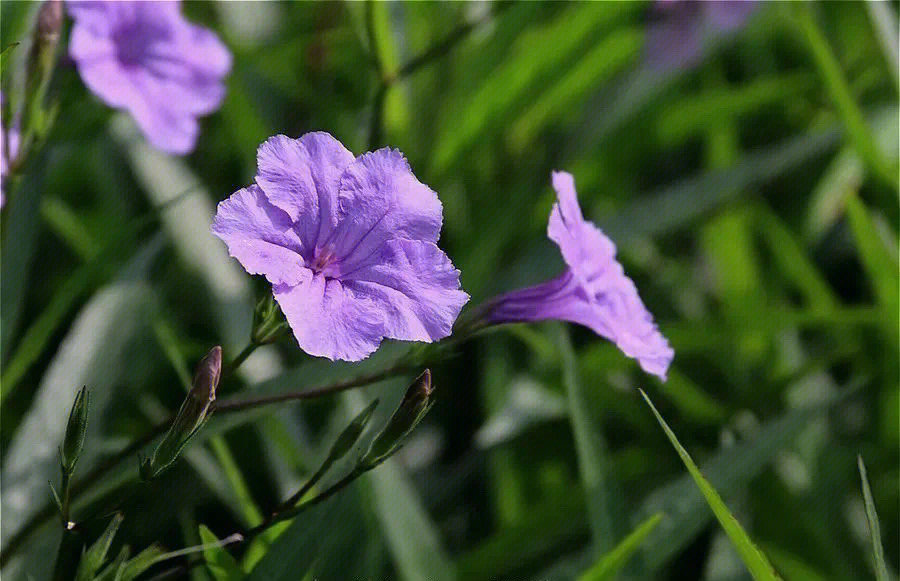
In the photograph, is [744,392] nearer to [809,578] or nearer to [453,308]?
[809,578]

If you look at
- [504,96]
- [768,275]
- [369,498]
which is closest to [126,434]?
[369,498]

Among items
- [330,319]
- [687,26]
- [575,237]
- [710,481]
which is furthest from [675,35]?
[330,319]

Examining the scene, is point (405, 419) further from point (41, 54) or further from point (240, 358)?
point (41, 54)

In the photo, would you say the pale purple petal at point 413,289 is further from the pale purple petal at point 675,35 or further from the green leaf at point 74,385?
the pale purple petal at point 675,35

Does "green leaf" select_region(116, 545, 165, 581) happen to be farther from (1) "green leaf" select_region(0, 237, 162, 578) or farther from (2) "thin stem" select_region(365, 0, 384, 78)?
(2) "thin stem" select_region(365, 0, 384, 78)

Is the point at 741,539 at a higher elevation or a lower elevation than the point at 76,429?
lower

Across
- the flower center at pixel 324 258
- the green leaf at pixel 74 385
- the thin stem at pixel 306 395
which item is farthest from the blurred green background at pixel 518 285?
the flower center at pixel 324 258
